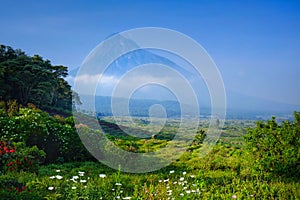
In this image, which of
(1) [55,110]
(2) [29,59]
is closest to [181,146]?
(1) [55,110]

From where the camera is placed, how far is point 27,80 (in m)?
21.7

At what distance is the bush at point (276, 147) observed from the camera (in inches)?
259

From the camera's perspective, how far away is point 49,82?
74.9 ft

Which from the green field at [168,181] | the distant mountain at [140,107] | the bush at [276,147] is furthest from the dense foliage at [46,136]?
the bush at [276,147]

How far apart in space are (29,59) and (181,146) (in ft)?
55.2

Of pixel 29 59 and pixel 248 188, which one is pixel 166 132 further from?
pixel 29 59

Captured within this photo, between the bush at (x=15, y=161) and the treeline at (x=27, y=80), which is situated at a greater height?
the treeline at (x=27, y=80)

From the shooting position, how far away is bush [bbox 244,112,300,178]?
6.57 m

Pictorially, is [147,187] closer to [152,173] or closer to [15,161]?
[15,161]

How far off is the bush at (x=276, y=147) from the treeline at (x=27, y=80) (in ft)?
53.5

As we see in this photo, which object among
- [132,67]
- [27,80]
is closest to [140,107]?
[132,67]

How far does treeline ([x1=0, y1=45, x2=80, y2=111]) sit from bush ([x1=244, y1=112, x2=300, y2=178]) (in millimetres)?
16300

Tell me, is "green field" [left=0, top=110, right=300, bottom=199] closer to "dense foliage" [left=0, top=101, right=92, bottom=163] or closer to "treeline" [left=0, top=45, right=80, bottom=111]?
"dense foliage" [left=0, top=101, right=92, bottom=163]

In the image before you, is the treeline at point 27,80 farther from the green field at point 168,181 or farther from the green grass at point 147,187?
the green grass at point 147,187
